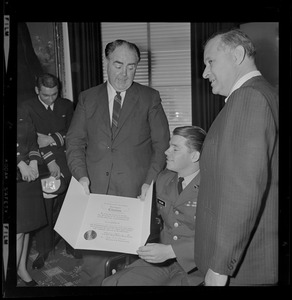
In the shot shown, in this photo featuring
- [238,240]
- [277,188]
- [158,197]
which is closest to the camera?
[238,240]

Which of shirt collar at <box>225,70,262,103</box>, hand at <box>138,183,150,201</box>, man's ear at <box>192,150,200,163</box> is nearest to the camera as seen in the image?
shirt collar at <box>225,70,262,103</box>

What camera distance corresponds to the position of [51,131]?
1.69 m

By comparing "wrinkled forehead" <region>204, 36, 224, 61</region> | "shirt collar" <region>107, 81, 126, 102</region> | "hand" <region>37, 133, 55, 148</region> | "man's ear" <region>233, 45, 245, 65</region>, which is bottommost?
"hand" <region>37, 133, 55, 148</region>

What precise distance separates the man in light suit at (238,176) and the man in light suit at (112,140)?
0.31 meters

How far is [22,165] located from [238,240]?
3.39ft

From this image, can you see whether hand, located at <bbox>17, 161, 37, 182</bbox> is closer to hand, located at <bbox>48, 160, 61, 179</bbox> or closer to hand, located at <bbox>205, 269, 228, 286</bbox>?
hand, located at <bbox>48, 160, 61, 179</bbox>

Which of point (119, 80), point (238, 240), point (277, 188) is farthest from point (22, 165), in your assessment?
point (277, 188)

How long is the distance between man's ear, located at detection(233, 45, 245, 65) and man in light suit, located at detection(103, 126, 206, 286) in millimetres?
341

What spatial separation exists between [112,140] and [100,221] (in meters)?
0.39

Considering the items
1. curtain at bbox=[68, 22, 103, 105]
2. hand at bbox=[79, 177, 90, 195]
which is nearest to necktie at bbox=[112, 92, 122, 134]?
curtain at bbox=[68, 22, 103, 105]

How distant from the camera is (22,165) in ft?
5.51

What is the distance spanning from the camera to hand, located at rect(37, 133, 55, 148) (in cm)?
169

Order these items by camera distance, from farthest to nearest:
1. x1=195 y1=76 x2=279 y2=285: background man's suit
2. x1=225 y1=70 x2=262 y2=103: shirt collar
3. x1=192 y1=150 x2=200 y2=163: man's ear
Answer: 1. x1=192 y1=150 x2=200 y2=163: man's ear
2. x1=225 y1=70 x2=262 y2=103: shirt collar
3. x1=195 y1=76 x2=279 y2=285: background man's suit
